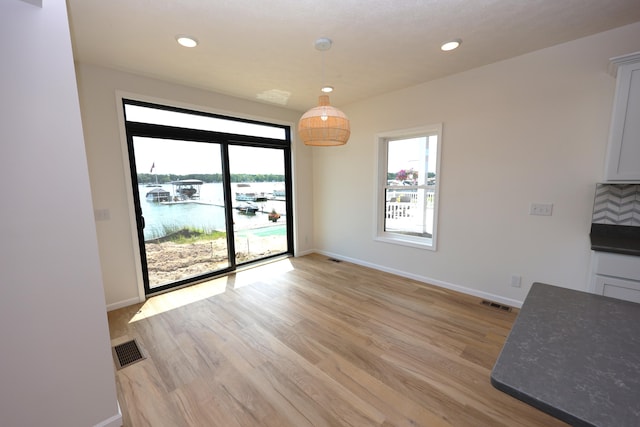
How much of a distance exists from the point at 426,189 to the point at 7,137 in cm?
384

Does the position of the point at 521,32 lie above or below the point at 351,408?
above

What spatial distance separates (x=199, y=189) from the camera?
11.8 ft

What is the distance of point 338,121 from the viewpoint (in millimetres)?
2053

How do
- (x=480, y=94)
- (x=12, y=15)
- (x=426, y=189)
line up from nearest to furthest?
1. (x=12, y=15)
2. (x=480, y=94)
3. (x=426, y=189)

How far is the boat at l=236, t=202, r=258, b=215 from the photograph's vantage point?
409 centimetres

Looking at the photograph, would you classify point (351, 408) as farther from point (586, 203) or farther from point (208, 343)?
point (586, 203)

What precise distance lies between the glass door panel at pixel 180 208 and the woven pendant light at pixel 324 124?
2.11 metres

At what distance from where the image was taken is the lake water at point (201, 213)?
10.7 ft

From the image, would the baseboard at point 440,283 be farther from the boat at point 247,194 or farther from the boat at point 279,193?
the boat at point 247,194

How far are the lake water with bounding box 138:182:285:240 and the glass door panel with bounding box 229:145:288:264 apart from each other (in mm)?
16

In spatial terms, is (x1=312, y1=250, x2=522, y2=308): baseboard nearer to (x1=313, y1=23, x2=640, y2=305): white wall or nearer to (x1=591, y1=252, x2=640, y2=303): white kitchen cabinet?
(x1=313, y1=23, x2=640, y2=305): white wall

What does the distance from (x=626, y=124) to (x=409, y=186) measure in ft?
6.95

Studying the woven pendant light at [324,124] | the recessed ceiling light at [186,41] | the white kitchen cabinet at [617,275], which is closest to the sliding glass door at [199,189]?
the recessed ceiling light at [186,41]

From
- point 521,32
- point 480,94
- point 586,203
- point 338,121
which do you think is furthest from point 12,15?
point 586,203
